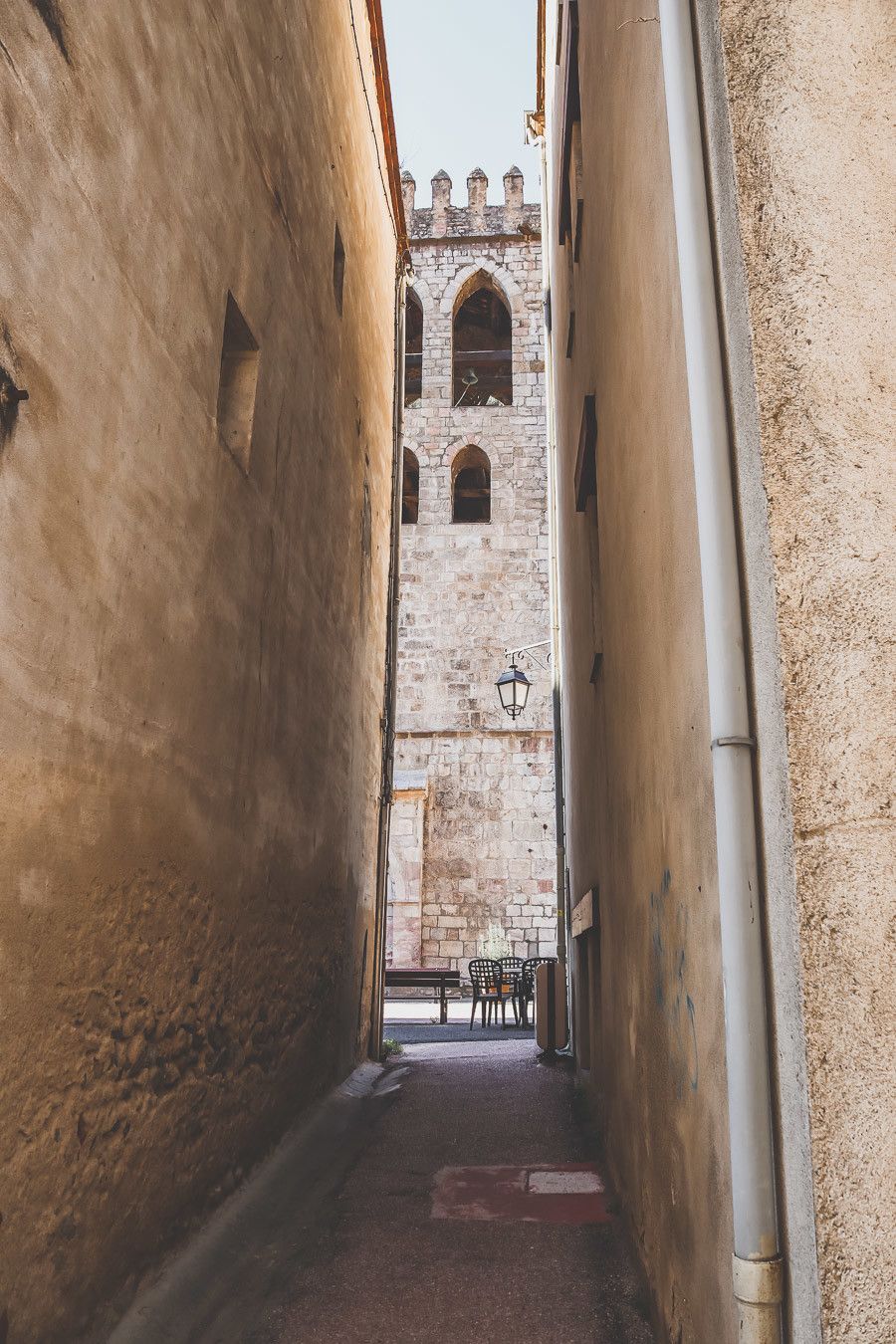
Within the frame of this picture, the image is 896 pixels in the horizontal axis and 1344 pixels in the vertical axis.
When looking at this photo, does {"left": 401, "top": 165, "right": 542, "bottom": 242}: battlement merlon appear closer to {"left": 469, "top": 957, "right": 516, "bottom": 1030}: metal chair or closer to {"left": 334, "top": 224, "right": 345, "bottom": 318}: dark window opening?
{"left": 334, "top": 224, "right": 345, "bottom": 318}: dark window opening

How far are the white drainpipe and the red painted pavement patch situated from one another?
274 cm

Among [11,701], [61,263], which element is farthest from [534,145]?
[11,701]

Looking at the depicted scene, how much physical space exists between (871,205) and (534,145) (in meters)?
11.5

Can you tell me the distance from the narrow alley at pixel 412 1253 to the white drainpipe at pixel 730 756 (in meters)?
1.67

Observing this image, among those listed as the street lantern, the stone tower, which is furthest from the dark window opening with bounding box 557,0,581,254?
the stone tower

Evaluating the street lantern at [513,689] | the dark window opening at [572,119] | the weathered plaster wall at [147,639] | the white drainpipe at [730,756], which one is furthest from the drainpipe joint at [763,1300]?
the street lantern at [513,689]

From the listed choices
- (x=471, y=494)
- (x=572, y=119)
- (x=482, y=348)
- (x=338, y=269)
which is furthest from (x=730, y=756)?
(x=482, y=348)

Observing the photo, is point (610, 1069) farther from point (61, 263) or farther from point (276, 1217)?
point (61, 263)

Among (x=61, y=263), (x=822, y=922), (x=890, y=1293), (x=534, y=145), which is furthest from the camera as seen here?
(x=534, y=145)

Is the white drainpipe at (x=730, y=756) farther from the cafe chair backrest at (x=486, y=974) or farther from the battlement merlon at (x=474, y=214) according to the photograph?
the battlement merlon at (x=474, y=214)

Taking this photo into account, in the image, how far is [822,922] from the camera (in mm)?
1782

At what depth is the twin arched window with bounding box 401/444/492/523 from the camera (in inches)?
824

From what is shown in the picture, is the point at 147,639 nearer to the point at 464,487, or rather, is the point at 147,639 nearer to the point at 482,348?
the point at 464,487

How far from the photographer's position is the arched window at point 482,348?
877 inches
